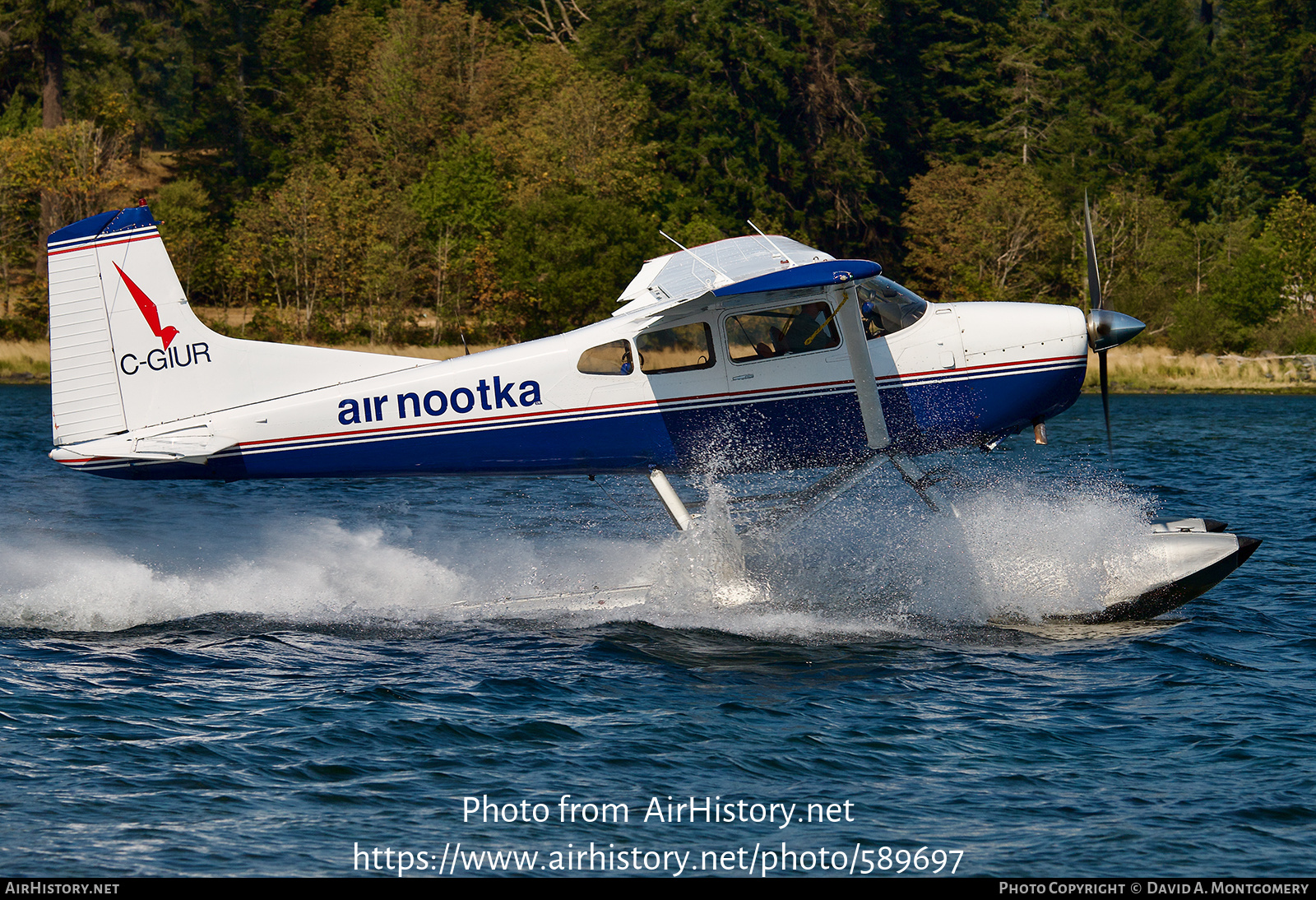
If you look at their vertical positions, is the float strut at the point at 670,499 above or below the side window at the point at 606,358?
below

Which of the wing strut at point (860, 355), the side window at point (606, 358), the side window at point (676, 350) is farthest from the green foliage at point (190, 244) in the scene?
the wing strut at point (860, 355)

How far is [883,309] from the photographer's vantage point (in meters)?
10.8

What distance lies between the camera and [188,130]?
64812 mm

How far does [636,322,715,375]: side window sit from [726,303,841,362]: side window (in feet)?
0.73

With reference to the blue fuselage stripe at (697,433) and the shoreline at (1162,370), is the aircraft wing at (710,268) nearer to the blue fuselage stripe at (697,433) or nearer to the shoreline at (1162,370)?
the blue fuselage stripe at (697,433)

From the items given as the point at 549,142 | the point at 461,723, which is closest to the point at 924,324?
the point at 461,723

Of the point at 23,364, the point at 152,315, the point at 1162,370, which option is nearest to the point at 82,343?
the point at 152,315

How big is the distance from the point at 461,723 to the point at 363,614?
3282 millimetres

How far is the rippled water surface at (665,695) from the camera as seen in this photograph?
6949 mm

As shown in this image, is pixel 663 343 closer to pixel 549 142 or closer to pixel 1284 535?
Answer: pixel 1284 535

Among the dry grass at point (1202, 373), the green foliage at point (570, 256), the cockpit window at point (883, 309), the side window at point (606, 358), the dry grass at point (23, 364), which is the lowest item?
the dry grass at point (1202, 373)

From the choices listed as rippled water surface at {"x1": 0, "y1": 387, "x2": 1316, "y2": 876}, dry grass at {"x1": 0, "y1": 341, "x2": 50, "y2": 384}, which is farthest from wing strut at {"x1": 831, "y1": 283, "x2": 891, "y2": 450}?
dry grass at {"x1": 0, "y1": 341, "x2": 50, "y2": 384}

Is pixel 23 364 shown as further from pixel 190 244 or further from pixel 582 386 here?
pixel 582 386

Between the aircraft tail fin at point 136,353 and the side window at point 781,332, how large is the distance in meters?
2.95
